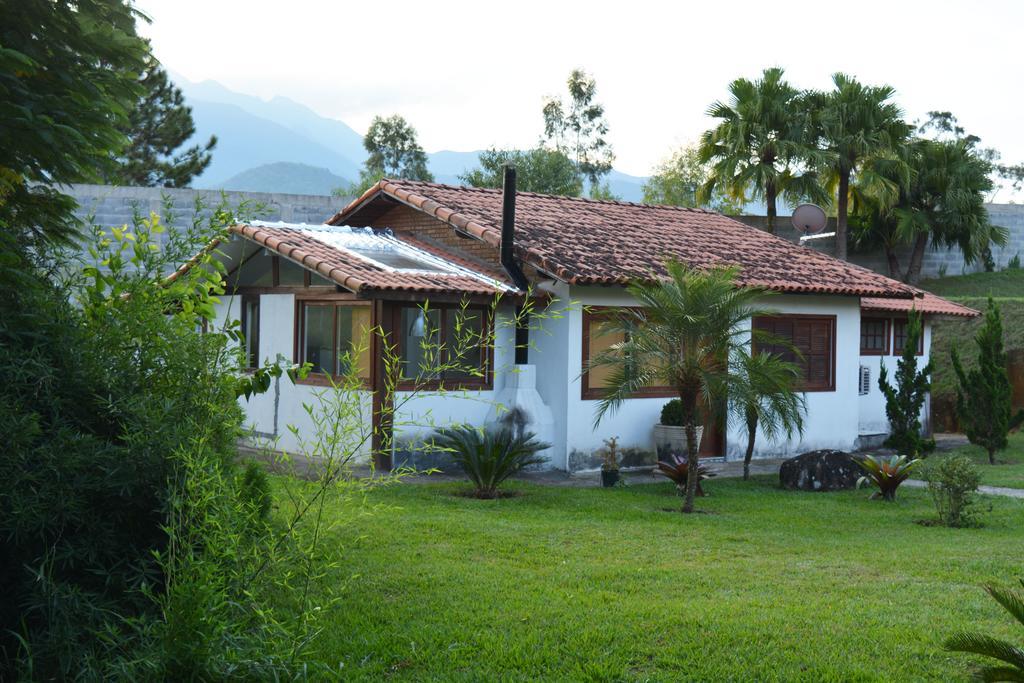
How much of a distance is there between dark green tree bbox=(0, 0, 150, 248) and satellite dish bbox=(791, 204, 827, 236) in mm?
15879

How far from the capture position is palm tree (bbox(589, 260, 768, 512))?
432 inches

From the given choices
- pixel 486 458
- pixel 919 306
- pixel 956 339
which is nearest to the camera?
pixel 486 458

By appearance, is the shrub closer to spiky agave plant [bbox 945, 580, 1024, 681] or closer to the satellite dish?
spiky agave plant [bbox 945, 580, 1024, 681]

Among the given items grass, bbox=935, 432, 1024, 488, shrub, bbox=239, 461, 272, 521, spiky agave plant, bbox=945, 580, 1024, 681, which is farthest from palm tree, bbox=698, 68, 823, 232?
spiky agave plant, bbox=945, 580, 1024, 681

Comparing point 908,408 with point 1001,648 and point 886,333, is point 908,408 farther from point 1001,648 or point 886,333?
point 1001,648

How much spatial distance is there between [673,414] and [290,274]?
604 centimetres

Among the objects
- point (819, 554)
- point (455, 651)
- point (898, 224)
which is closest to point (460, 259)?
point (819, 554)

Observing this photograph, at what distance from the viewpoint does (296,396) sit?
1540 centimetres

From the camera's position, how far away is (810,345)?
17203 mm

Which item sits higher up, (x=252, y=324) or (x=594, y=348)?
(x=252, y=324)

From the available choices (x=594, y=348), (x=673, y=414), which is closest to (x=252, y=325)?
(x=594, y=348)

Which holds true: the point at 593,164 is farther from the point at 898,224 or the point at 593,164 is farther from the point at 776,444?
the point at 776,444

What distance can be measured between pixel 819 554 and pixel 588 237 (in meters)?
8.07

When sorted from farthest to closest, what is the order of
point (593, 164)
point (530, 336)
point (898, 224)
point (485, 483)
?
point (593, 164)
point (898, 224)
point (530, 336)
point (485, 483)
